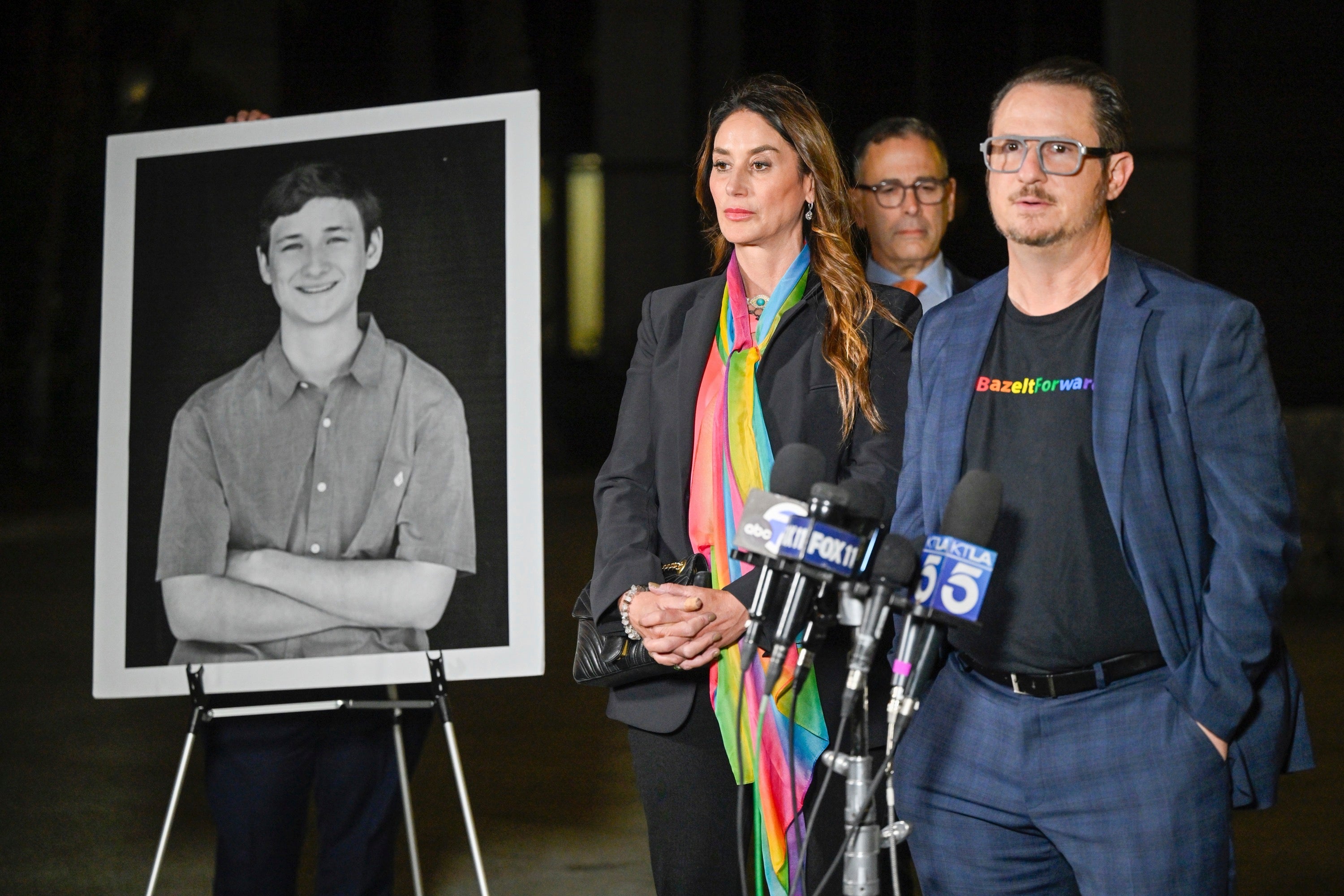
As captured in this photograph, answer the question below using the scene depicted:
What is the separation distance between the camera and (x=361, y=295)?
8.67 feet

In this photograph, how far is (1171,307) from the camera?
173cm

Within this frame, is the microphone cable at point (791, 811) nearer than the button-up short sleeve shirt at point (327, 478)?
Yes

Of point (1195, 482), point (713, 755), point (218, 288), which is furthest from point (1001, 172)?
point (218, 288)

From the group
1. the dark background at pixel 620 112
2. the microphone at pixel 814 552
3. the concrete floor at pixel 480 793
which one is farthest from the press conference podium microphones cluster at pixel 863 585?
the dark background at pixel 620 112

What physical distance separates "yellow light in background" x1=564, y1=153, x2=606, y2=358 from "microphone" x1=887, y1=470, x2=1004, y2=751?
39.2 ft

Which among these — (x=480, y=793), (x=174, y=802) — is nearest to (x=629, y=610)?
(x=174, y=802)

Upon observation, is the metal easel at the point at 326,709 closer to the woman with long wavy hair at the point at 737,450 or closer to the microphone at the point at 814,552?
the woman with long wavy hair at the point at 737,450

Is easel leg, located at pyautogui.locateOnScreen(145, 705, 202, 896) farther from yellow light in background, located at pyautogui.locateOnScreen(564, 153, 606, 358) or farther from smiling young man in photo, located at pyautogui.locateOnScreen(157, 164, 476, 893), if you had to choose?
yellow light in background, located at pyautogui.locateOnScreen(564, 153, 606, 358)

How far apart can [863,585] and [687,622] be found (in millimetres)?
599

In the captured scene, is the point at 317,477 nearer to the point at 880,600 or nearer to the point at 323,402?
the point at 323,402

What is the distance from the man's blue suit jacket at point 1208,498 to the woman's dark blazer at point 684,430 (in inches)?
16.5

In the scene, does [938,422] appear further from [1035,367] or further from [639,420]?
[639,420]

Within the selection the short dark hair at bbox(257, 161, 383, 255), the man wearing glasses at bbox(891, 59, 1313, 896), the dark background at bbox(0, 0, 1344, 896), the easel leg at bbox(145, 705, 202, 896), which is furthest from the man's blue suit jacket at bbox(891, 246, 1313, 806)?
the dark background at bbox(0, 0, 1344, 896)

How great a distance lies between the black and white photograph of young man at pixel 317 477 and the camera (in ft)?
8.36
